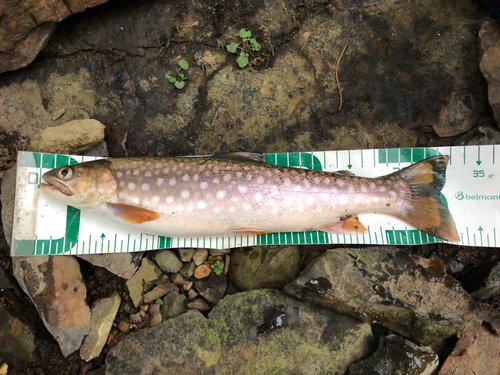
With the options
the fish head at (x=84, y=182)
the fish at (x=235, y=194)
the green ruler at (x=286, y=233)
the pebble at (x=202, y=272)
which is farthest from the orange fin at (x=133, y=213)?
the pebble at (x=202, y=272)

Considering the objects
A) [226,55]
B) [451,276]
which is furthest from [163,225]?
[451,276]

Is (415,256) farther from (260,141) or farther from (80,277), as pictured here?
(80,277)

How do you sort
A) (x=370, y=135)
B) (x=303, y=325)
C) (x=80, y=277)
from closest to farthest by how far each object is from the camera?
(x=303, y=325), (x=80, y=277), (x=370, y=135)

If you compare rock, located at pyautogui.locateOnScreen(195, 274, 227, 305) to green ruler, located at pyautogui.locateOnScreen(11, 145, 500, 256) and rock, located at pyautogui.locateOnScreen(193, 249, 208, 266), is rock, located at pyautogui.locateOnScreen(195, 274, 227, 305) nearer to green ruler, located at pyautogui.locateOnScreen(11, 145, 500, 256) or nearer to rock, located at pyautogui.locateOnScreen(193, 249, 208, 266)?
rock, located at pyautogui.locateOnScreen(193, 249, 208, 266)

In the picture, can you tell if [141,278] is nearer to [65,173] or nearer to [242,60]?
[65,173]

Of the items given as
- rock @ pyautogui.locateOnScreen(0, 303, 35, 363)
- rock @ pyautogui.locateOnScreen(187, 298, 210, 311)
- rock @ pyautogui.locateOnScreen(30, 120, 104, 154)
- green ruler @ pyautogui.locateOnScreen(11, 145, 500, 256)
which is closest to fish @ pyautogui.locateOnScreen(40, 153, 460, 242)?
green ruler @ pyautogui.locateOnScreen(11, 145, 500, 256)
